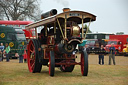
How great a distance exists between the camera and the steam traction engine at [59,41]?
11797 millimetres

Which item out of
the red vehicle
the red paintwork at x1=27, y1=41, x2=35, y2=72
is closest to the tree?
the red vehicle

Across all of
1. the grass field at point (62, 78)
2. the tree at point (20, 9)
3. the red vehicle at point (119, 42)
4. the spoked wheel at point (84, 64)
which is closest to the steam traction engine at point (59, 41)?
the spoked wheel at point (84, 64)

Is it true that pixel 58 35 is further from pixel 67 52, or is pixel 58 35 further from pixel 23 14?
pixel 23 14

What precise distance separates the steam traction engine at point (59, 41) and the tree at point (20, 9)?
3449 cm

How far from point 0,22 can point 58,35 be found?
24.2 metres

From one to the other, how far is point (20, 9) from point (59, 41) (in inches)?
1482

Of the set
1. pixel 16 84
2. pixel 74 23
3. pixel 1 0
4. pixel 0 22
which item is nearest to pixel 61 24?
pixel 74 23

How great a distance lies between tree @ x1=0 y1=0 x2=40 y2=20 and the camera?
4797 centimetres

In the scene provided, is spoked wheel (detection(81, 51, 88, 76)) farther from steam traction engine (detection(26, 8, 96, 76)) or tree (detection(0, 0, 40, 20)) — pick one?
tree (detection(0, 0, 40, 20))

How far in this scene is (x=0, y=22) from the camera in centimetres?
3594

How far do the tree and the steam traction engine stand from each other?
113 feet

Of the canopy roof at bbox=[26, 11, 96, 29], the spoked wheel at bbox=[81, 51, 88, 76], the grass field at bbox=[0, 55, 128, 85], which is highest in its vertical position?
the canopy roof at bbox=[26, 11, 96, 29]

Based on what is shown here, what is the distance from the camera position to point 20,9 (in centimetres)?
4950

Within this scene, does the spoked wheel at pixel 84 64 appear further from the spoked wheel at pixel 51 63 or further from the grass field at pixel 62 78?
the spoked wheel at pixel 51 63
